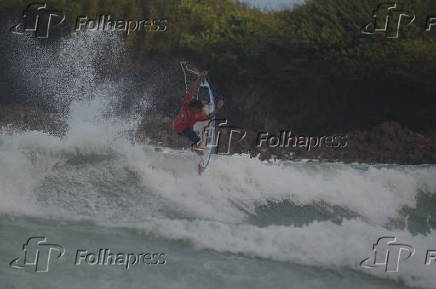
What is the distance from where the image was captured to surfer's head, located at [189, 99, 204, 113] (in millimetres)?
6556

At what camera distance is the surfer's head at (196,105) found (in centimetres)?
656

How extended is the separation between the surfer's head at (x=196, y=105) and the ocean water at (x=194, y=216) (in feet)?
1.79

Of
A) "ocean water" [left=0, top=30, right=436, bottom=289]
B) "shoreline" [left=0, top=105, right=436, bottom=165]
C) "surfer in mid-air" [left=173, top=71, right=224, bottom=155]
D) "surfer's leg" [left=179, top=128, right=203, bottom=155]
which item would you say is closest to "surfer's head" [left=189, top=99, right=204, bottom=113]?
"surfer in mid-air" [left=173, top=71, right=224, bottom=155]

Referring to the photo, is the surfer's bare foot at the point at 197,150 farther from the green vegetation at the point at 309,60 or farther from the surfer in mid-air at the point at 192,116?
the green vegetation at the point at 309,60

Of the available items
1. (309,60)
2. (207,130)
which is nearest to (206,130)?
(207,130)

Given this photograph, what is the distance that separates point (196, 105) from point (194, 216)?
1702mm

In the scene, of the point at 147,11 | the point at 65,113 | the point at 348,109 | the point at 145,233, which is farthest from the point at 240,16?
the point at 145,233

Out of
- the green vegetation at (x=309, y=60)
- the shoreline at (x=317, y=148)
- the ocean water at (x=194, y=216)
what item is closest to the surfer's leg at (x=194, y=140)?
the ocean water at (x=194, y=216)

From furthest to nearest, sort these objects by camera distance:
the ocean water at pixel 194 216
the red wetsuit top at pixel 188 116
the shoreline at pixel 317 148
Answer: the shoreline at pixel 317 148
the red wetsuit top at pixel 188 116
the ocean water at pixel 194 216

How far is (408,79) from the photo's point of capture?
912 cm

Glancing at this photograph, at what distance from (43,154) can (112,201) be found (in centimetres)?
95

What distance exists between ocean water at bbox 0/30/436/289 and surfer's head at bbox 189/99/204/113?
1.79ft

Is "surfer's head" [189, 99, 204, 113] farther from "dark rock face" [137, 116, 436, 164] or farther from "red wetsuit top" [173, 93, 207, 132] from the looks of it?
"dark rock face" [137, 116, 436, 164]

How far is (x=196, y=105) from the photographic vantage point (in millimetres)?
6652
